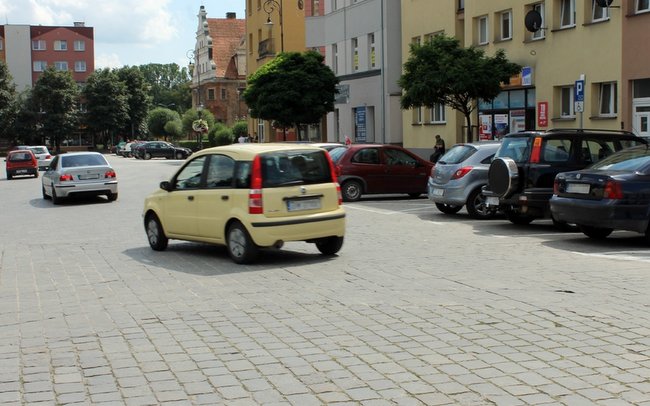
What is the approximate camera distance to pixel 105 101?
4478 inches

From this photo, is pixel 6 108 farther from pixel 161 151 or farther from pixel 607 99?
pixel 607 99

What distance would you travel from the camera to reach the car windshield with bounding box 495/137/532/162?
643 inches

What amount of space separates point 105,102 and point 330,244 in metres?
105

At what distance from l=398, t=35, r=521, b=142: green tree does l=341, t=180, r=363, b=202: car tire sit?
695 centimetres

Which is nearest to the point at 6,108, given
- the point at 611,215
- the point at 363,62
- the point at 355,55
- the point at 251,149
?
the point at 355,55

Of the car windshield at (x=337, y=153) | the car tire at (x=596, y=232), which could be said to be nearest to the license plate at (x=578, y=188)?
the car tire at (x=596, y=232)

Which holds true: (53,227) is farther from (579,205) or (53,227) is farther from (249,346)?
(249,346)

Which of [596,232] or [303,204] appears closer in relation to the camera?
[303,204]

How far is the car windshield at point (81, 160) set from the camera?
27.5 meters

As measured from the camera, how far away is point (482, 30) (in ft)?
122

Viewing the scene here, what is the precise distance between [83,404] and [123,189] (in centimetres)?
2946

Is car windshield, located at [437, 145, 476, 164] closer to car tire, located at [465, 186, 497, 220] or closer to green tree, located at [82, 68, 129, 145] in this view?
car tire, located at [465, 186, 497, 220]

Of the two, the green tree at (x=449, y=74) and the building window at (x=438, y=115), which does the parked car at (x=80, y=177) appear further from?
the building window at (x=438, y=115)

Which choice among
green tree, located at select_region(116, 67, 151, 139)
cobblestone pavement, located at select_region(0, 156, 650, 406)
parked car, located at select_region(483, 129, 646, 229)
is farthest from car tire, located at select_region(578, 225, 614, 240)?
green tree, located at select_region(116, 67, 151, 139)
